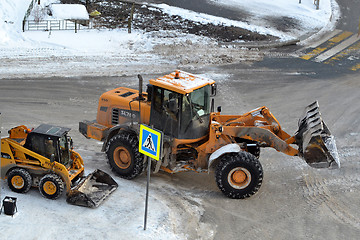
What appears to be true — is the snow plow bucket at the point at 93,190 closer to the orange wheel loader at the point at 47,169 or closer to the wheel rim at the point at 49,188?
the orange wheel loader at the point at 47,169

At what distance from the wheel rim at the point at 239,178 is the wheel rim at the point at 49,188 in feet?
13.6

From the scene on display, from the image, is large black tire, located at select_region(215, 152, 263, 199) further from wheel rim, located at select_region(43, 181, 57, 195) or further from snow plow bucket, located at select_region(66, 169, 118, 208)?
wheel rim, located at select_region(43, 181, 57, 195)

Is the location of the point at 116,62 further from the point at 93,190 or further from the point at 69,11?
the point at 93,190

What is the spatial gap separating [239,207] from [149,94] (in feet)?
11.7

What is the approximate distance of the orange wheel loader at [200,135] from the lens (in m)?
12.8

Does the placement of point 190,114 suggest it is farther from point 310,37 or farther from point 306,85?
point 310,37

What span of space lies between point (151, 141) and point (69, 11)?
60.3 ft

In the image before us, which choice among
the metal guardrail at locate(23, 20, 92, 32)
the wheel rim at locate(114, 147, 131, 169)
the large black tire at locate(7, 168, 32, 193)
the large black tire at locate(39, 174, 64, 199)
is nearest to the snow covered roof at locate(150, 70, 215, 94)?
the wheel rim at locate(114, 147, 131, 169)

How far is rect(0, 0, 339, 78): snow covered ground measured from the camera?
21891 millimetres

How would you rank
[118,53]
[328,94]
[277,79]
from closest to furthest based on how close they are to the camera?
[328,94] < [277,79] < [118,53]

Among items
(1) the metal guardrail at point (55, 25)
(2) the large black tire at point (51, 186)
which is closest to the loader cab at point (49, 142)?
(2) the large black tire at point (51, 186)

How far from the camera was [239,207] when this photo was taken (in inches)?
504

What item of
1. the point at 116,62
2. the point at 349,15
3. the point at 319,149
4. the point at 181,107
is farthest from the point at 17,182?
the point at 349,15

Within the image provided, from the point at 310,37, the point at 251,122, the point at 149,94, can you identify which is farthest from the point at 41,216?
the point at 310,37
